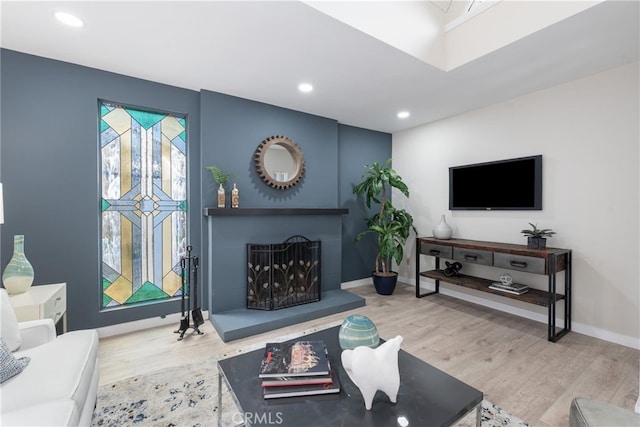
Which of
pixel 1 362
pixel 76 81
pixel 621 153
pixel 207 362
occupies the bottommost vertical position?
pixel 207 362

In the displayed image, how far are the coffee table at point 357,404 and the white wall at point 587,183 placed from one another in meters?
2.36

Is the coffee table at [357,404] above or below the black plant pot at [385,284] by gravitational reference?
above

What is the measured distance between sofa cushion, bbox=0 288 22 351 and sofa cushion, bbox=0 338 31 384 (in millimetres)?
216

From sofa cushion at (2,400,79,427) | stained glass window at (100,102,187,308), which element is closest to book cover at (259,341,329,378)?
sofa cushion at (2,400,79,427)

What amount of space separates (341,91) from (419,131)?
1.77 meters

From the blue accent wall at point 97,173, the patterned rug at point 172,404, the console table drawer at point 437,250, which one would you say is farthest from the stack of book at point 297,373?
the console table drawer at point 437,250

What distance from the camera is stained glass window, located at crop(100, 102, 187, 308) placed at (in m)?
2.66

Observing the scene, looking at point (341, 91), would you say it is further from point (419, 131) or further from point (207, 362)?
point (207, 362)

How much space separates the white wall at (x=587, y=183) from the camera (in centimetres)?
244

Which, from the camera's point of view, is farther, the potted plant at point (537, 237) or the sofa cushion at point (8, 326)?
the potted plant at point (537, 237)

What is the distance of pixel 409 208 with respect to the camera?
4.39 m

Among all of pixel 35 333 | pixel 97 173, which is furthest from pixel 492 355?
pixel 97 173

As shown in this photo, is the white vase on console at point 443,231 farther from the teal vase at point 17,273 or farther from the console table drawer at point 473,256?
the teal vase at point 17,273

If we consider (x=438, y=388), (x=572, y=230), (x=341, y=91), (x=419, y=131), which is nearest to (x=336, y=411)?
(x=438, y=388)
